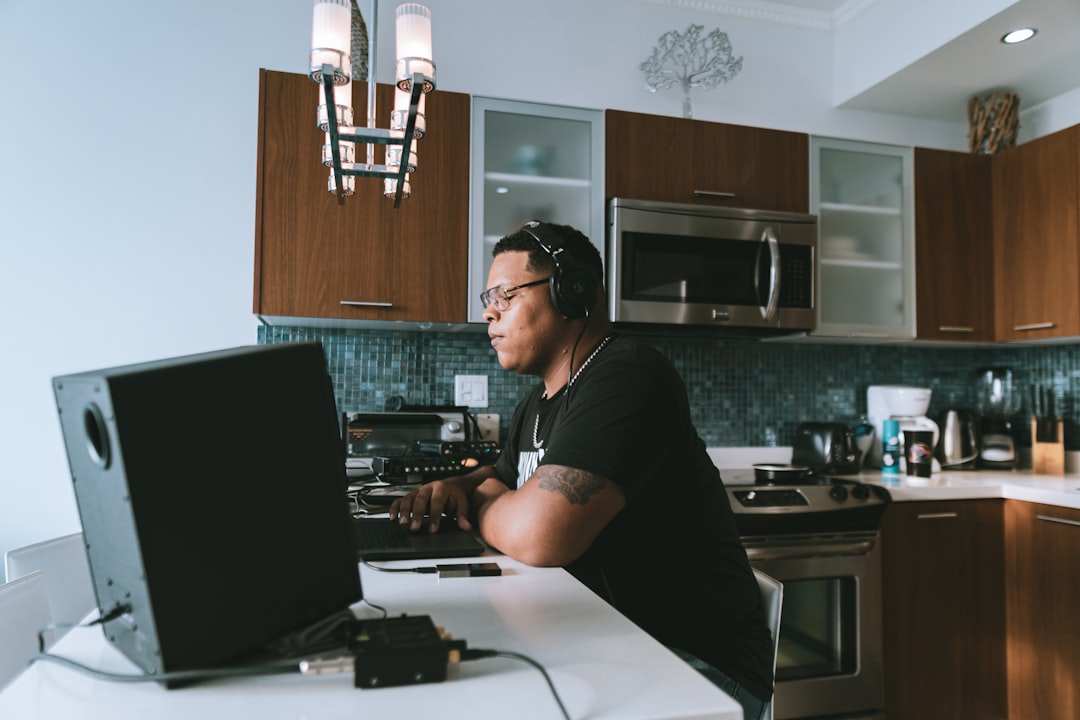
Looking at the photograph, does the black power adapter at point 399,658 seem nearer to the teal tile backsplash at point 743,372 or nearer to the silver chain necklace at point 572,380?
the silver chain necklace at point 572,380

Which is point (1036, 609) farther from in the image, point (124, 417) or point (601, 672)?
point (124, 417)

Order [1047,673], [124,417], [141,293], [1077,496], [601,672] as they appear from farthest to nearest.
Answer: [141,293] → [1047,673] → [1077,496] → [601,672] → [124,417]

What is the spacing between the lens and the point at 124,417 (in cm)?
57

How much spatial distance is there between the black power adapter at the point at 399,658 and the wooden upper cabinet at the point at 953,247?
260 centimetres

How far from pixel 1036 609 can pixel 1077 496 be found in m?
0.44

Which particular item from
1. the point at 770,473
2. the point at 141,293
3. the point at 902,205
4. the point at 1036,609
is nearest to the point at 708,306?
the point at 770,473

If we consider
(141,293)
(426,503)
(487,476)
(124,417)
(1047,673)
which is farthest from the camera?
(141,293)

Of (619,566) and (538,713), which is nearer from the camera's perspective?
(538,713)

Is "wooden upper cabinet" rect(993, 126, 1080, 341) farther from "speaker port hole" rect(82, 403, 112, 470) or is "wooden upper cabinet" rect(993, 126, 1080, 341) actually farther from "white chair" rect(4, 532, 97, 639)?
"white chair" rect(4, 532, 97, 639)

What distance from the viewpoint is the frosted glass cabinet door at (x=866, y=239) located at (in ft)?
8.90

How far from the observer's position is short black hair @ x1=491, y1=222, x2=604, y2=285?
1.43 m

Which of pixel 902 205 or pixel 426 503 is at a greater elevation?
pixel 902 205

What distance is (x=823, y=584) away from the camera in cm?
231

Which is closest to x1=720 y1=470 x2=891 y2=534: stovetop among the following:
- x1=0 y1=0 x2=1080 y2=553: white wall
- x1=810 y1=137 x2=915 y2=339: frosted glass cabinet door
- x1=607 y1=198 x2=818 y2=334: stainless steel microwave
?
x1=607 y1=198 x2=818 y2=334: stainless steel microwave
